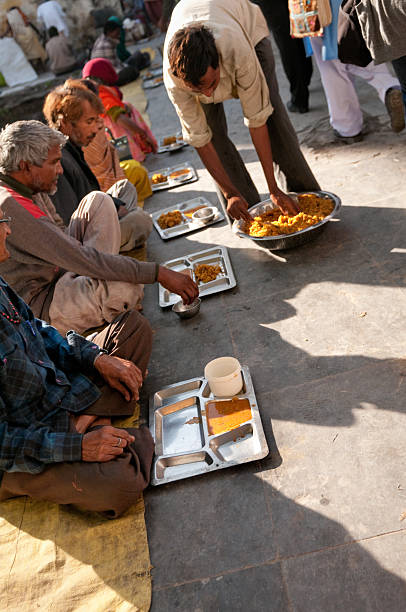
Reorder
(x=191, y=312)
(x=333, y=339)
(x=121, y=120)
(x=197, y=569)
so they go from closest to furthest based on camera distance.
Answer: (x=197, y=569) → (x=333, y=339) → (x=191, y=312) → (x=121, y=120)

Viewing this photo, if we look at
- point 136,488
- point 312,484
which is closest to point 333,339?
point 312,484

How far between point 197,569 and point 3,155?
2240mm

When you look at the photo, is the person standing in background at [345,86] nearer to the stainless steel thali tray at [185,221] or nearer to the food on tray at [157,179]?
the stainless steel thali tray at [185,221]

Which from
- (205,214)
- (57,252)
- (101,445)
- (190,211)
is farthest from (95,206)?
(101,445)

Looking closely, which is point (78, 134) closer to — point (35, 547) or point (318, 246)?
point (318, 246)

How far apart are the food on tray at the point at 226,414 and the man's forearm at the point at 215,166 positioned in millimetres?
1581

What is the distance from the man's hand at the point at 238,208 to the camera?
3438 mm

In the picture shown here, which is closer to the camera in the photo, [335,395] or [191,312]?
→ [335,395]

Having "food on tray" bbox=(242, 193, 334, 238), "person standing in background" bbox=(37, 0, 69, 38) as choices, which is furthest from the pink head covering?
"person standing in background" bbox=(37, 0, 69, 38)

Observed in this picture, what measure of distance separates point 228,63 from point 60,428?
2.20m

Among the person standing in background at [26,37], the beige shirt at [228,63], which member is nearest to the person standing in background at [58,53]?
the person standing in background at [26,37]

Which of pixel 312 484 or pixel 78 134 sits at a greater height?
pixel 78 134

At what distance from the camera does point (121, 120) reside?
18.8 ft

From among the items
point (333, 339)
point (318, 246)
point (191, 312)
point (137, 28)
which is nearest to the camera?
point (333, 339)
